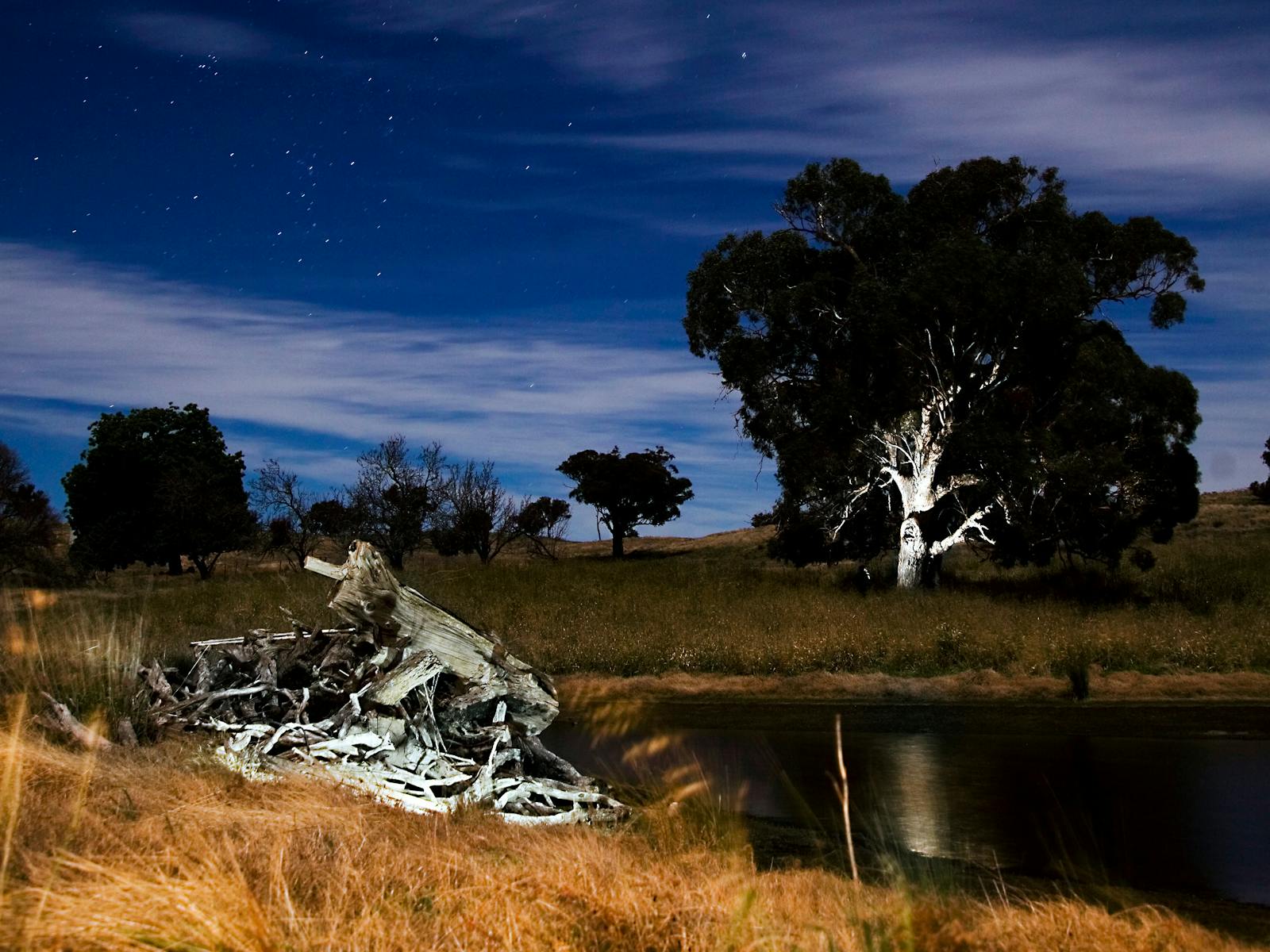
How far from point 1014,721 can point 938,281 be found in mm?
15322

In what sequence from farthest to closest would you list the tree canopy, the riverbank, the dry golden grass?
the tree canopy
the riverbank
the dry golden grass

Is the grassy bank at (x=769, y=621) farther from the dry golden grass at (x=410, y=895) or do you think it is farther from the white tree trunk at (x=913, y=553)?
the dry golden grass at (x=410, y=895)

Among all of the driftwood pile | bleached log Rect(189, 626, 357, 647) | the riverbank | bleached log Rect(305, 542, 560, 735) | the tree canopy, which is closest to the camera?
the driftwood pile

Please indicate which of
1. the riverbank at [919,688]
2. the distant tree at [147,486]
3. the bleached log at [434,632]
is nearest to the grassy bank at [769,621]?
the riverbank at [919,688]

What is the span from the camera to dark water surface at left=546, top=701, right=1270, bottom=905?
8258mm

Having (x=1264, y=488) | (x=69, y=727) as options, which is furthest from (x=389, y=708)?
(x=1264, y=488)

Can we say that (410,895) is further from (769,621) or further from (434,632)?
(769,621)

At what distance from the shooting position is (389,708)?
10344mm

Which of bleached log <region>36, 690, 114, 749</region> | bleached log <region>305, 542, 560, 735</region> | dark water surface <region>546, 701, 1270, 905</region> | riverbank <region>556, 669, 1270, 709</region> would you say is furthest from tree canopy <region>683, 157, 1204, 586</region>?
bleached log <region>36, 690, 114, 749</region>

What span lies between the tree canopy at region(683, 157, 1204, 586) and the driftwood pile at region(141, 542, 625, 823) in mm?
19466

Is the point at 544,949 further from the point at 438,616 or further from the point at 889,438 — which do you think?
the point at 889,438

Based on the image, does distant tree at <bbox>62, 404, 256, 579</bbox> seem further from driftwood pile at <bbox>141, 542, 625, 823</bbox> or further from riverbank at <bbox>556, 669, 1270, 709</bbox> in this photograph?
driftwood pile at <bbox>141, 542, 625, 823</bbox>

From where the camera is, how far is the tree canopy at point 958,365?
28.2 meters

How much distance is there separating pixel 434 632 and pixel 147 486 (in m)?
51.2
